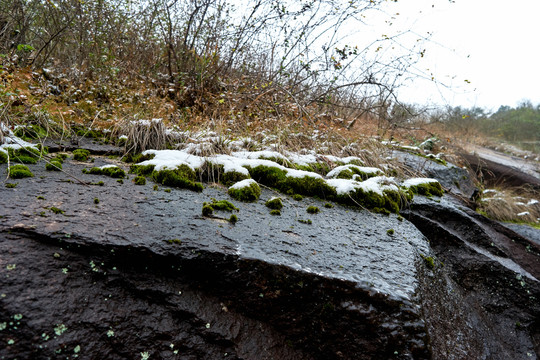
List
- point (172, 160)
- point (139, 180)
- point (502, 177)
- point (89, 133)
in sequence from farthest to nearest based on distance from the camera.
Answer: point (502, 177), point (89, 133), point (172, 160), point (139, 180)

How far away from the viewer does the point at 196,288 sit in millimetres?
1374

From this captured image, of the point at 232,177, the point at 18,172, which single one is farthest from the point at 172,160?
the point at 18,172

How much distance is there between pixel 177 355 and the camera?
118cm

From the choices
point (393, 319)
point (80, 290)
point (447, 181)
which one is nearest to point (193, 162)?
point (80, 290)

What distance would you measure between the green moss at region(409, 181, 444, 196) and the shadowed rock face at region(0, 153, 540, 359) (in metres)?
1.77

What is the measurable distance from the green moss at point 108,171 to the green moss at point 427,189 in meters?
3.25

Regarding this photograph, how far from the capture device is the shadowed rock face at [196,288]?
109cm

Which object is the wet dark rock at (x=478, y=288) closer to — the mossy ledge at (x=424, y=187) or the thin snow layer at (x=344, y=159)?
the mossy ledge at (x=424, y=187)

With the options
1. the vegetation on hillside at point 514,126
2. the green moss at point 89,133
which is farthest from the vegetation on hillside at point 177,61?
the vegetation on hillside at point 514,126

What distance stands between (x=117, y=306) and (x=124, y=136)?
240 cm

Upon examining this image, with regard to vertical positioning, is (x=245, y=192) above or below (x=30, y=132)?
below

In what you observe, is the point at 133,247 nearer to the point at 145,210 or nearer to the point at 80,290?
the point at 80,290

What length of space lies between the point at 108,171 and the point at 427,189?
142 inches

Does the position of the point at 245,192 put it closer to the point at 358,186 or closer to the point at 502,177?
the point at 358,186
